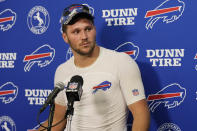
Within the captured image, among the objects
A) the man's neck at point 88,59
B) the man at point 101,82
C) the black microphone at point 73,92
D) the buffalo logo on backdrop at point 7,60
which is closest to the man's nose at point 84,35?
the man at point 101,82

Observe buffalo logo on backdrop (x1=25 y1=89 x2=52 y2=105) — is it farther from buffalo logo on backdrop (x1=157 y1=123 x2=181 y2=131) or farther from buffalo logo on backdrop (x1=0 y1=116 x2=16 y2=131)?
→ buffalo logo on backdrop (x1=157 y1=123 x2=181 y2=131)

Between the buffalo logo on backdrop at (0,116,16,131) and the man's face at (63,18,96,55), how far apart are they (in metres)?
1.01

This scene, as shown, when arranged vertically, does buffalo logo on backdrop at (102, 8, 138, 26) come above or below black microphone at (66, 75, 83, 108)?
above

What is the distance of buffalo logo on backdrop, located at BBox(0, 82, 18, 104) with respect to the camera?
1.89 m

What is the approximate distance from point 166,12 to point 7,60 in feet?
3.74

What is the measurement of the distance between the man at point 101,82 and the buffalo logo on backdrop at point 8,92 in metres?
0.79

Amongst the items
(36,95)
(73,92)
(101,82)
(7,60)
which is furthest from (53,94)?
(7,60)

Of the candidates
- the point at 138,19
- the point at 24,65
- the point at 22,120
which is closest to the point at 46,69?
the point at 24,65

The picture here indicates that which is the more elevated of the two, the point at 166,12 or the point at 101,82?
the point at 166,12

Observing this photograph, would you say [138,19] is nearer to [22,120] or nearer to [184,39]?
[184,39]

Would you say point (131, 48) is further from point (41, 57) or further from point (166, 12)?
point (41, 57)

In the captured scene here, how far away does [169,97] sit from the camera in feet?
4.97

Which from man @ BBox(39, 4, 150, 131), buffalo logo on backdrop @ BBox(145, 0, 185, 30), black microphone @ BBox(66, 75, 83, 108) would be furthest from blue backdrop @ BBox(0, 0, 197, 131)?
black microphone @ BBox(66, 75, 83, 108)

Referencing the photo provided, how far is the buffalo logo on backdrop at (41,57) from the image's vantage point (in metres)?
1.76
